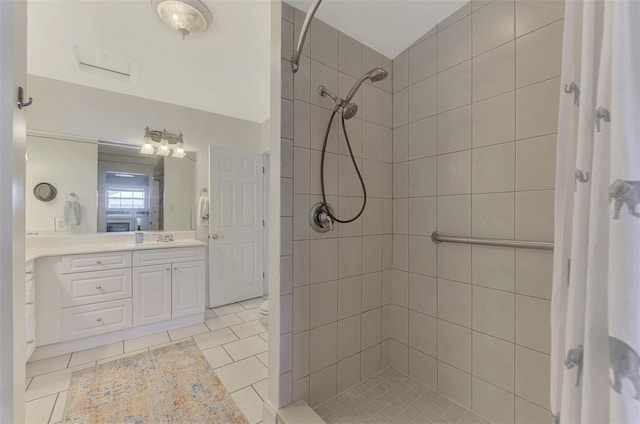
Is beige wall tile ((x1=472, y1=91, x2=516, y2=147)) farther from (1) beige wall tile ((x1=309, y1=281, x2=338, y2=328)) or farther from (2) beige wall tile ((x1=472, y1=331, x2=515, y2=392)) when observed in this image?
(1) beige wall tile ((x1=309, y1=281, x2=338, y2=328))

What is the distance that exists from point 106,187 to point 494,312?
3.46 metres

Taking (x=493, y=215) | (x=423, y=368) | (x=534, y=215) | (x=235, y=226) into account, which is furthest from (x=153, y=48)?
(x=423, y=368)

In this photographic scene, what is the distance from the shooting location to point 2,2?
846 mm

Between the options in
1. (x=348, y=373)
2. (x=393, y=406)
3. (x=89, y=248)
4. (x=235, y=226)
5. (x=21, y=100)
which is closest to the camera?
(x=21, y=100)

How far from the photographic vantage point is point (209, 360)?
199 cm

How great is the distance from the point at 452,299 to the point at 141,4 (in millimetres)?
2567

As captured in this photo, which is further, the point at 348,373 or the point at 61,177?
the point at 61,177

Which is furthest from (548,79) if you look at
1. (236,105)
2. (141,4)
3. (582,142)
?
(236,105)

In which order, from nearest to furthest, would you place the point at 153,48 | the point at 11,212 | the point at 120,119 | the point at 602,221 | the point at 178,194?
the point at 602,221 → the point at 11,212 → the point at 153,48 → the point at 120,119 → the point at 178,194

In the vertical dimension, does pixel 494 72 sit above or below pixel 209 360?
above

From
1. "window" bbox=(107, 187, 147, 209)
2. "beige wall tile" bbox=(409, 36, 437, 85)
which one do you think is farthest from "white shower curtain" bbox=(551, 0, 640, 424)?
"window" bbox=(107, 187, 147, 209)

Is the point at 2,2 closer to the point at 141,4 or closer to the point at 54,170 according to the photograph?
the point at 141,4

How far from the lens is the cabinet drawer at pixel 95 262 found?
6.77ft

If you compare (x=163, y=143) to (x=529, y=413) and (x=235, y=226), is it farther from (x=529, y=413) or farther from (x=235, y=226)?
(x=529, y=413)
